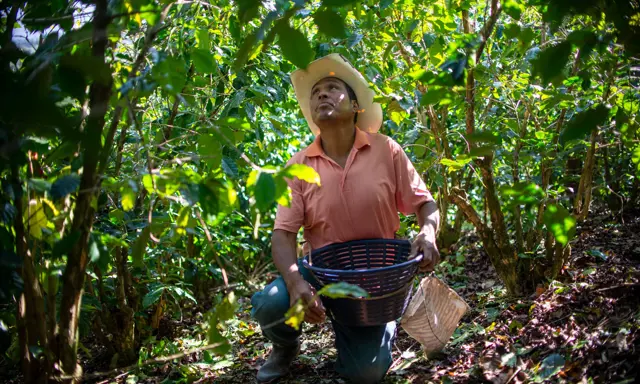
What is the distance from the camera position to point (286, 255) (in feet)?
7.94

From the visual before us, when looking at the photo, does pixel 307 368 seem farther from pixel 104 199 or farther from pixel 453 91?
pixel 453 91

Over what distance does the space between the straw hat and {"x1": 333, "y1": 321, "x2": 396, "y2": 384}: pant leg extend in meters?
1.01

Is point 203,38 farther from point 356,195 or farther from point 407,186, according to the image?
point 407,186

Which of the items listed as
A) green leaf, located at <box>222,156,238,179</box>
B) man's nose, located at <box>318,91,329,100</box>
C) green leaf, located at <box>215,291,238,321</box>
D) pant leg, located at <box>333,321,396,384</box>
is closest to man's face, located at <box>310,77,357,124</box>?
man's nose, located at <box>318,91,329,100</box>

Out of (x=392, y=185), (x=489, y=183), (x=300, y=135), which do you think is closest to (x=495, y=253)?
(x=489, y=183)

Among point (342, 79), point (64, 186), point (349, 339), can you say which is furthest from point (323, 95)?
point (64, 186)

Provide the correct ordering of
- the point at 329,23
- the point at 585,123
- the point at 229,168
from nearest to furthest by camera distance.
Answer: the point at 329,23, the point at 585,123, the point at 229,168

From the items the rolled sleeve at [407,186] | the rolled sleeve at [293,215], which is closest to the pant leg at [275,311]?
the rolled sleeve at [293,215]

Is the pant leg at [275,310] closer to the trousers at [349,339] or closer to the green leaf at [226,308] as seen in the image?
the trousers at [349,339]

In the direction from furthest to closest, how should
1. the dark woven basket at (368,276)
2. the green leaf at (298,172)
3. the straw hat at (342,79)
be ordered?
the straw hat at (342,79), the dark woven basket at (368,276), the green leaf at (298,172)

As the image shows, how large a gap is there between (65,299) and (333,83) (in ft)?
5.08

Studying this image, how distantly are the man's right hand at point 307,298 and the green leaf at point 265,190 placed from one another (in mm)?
827

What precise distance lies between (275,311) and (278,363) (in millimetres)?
282

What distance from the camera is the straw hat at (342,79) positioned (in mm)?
2650
